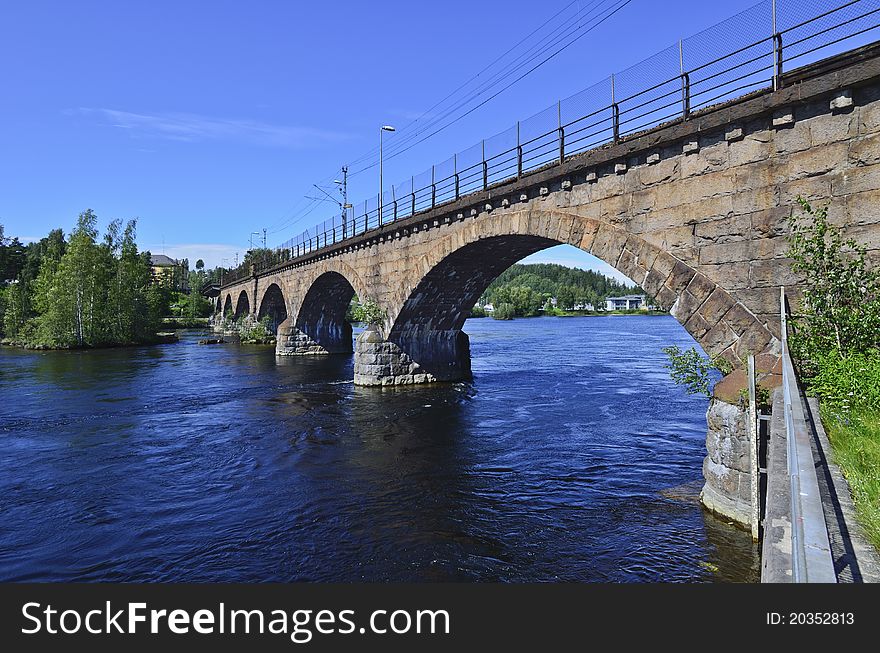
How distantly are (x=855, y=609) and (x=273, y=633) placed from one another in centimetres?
417

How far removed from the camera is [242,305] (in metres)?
81.7

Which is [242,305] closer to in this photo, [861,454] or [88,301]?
[88,301]

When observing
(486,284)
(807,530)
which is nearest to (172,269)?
(486,284)

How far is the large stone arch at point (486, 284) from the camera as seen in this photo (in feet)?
38.3

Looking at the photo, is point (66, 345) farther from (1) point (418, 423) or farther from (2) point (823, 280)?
(2) point (823, 280)

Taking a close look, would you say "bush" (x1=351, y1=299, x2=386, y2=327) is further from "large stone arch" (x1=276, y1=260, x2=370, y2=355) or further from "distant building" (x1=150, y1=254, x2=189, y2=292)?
"distant building" (x1=150, y1=254, x2=189, y2=292)

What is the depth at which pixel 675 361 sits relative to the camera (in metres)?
11.6

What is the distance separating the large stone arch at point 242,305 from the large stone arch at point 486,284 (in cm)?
5037

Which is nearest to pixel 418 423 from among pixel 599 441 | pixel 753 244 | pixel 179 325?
pixel 599 441

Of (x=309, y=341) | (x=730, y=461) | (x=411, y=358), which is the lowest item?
(x=730, y=461)

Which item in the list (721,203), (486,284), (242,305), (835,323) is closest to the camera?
(835,323)

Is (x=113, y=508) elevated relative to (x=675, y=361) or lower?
lower

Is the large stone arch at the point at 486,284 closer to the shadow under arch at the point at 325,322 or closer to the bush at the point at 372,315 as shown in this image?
the bush at the point at 372,315

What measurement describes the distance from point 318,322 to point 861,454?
45.7 metres
